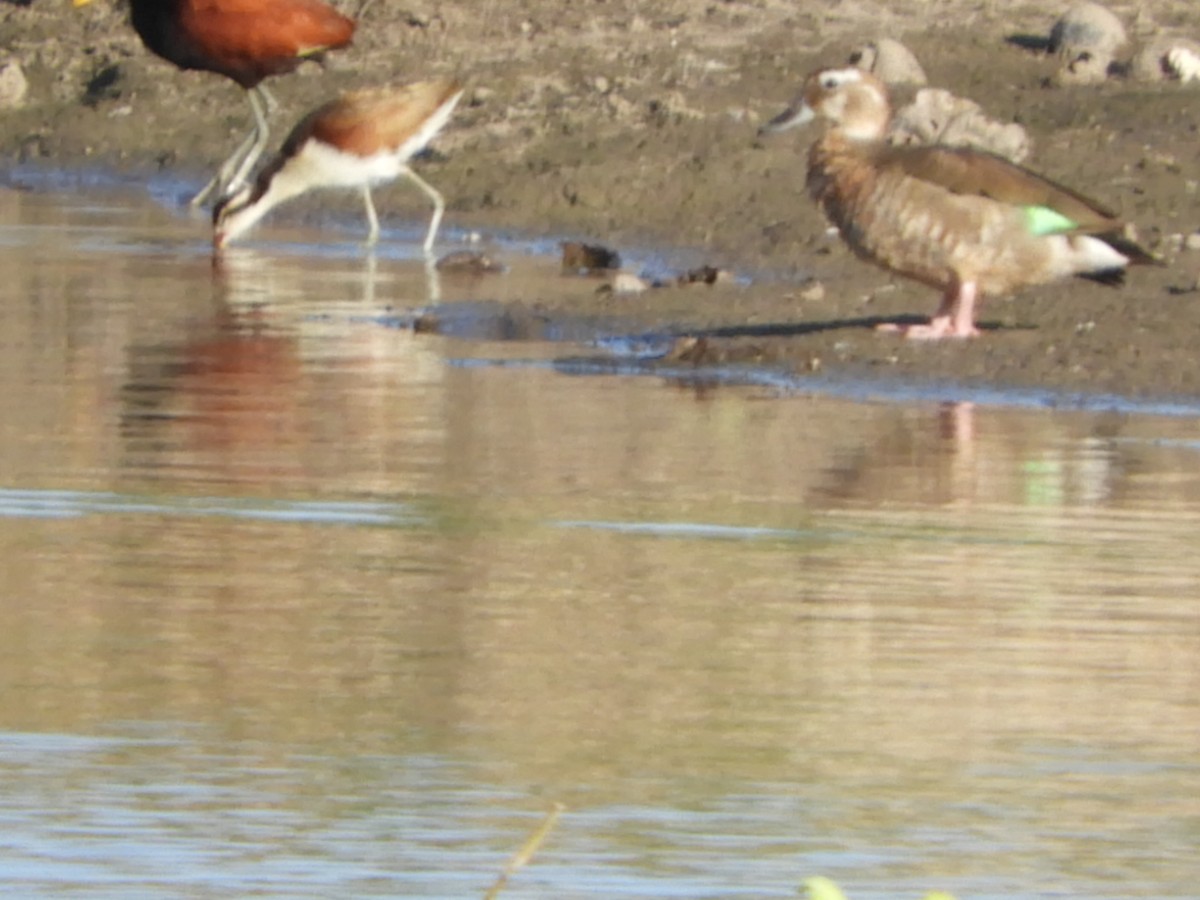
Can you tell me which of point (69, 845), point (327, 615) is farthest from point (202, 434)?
point (69, 845)

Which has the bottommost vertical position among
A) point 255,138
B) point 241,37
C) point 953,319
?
point 953,319

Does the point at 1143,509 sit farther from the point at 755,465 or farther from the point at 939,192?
the point at 939,192

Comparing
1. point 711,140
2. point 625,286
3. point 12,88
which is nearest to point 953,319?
point 625,286

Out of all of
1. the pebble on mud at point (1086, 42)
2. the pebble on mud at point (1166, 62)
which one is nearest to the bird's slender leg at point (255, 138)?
the pebble on mud at point (1086, 42)

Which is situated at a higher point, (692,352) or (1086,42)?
(1086,42)

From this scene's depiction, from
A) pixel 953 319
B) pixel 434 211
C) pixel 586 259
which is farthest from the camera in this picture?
pixel 434 211

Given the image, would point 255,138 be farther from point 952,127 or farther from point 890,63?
point 952,127

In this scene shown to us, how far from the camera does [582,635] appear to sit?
5848 mm

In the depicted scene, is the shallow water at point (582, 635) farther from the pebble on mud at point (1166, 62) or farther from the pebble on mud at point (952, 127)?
the pebble on mud at point (1166, 62)

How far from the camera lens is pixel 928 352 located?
10.4 m

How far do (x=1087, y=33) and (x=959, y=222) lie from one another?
7547mm

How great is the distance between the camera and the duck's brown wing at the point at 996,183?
33.8ft

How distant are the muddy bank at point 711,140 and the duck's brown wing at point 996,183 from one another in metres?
0.45

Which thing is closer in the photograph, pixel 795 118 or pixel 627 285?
pixel 795 118
